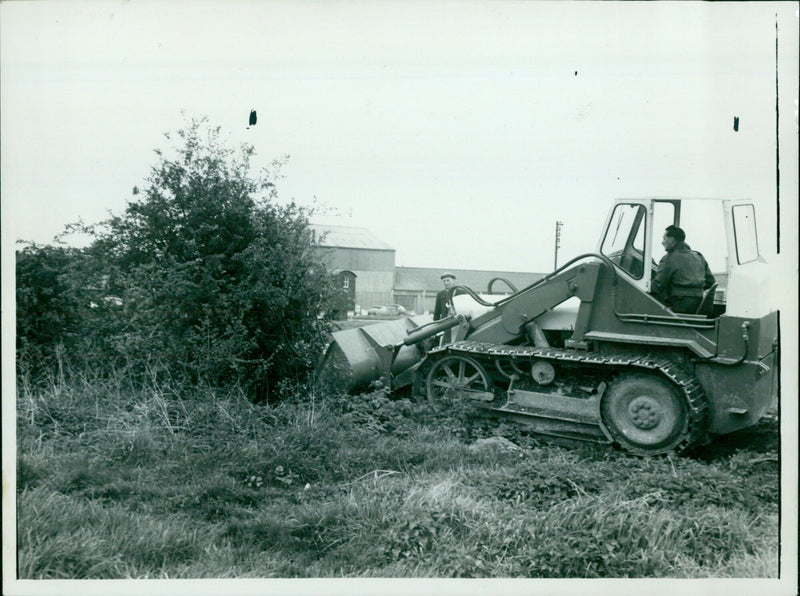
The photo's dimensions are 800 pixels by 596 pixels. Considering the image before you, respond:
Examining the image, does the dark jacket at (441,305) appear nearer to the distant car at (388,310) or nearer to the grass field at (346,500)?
the distant car at (388,310)

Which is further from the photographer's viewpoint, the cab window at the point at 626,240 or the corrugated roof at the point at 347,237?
the corrugated roof at the point at 347,237

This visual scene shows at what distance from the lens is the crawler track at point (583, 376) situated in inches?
258

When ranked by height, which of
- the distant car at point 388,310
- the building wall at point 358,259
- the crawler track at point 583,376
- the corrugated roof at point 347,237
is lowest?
the crawler track at point 583,376

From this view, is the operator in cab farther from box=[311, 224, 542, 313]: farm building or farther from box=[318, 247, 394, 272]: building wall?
box=[318, 247, 394, 272]: building wall

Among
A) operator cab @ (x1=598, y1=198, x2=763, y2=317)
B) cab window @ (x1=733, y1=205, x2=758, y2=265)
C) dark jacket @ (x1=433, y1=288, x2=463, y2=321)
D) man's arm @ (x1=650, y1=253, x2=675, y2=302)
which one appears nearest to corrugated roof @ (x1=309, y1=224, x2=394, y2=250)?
dark jacket @ (x1=433, y1=288, x2=463, y2=321)

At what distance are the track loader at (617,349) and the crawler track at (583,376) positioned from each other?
12 millimetres

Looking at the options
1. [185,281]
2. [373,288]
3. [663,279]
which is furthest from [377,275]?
[663,279]

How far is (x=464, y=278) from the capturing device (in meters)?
8.25

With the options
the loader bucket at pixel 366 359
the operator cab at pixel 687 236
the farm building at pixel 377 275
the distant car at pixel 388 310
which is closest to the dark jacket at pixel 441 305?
the farm building at pixel 377 275

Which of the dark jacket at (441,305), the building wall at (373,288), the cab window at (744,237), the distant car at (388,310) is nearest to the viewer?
the cab window at (744,237)

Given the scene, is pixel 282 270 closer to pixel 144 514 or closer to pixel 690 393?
pixel 144 514

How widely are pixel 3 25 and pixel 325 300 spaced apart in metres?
4.31

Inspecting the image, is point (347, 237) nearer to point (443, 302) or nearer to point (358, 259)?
point (358, 259)

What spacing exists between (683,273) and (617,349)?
1.04 metres
